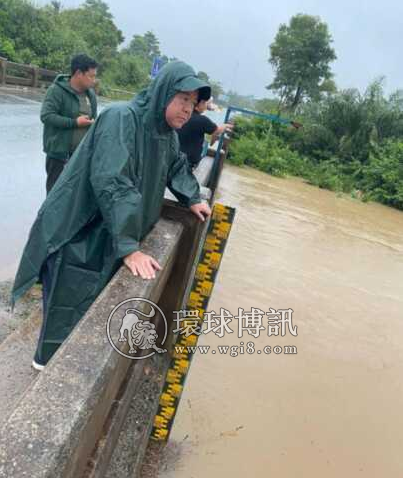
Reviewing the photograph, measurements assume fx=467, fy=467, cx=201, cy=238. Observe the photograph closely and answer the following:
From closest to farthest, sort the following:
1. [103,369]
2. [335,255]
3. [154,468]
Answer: [103,369] < [154,468] < [335,255]

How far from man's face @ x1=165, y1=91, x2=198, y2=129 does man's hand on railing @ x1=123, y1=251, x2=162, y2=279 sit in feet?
2.06

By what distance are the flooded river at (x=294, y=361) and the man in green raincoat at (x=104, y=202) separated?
1.27m

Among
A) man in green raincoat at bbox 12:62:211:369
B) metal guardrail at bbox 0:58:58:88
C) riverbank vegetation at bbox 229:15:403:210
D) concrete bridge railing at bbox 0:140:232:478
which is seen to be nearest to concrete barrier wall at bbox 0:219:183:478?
concrete bridge railing at bbox 0:140:232:478

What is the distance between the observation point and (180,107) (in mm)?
1924

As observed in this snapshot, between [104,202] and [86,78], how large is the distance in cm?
236

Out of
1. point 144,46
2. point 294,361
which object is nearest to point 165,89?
point 294,361

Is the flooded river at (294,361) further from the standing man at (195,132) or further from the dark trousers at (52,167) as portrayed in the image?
the standing man at (195,132)

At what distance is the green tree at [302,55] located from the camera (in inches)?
1307

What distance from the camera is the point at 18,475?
744 millimetres

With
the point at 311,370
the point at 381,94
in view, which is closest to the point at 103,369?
the point at 311,370

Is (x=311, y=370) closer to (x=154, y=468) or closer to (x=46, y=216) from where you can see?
(x=154, y=468)

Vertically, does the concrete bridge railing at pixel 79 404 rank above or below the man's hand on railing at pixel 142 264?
below

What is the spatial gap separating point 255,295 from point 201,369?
168cm

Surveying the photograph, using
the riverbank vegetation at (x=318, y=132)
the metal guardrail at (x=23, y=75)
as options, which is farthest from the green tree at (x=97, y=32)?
the metal guardrail at (x=23, y=75)
